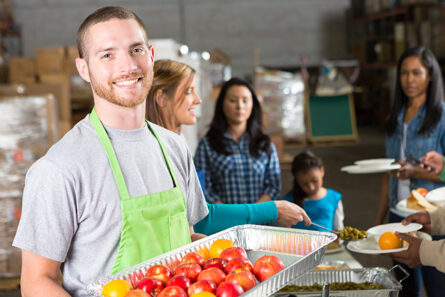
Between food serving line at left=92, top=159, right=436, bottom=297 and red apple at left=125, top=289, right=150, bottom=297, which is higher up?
red apple at left=125, top=289, right=150, bottom=297

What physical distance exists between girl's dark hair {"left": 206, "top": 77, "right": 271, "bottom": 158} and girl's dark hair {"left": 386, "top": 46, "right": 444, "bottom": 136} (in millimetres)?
838

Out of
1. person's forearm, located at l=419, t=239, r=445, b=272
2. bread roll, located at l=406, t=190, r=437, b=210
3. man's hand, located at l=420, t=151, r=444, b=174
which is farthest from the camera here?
man's hand, located at l=420, t=151, r=444, b=174

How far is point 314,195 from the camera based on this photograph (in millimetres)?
Result: 3570

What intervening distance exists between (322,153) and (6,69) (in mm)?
6468

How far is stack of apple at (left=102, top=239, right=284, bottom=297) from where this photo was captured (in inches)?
44.8

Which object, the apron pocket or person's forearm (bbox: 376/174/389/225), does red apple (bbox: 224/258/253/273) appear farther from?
person's forearm (bbox: 376/174/389/225)

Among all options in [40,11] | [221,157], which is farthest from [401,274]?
[40,11]

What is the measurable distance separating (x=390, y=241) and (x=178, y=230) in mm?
1047

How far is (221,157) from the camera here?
11.1ft

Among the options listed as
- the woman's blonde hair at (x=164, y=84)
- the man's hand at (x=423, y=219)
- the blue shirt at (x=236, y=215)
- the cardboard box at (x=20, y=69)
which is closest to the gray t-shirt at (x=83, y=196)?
the blue shirt at (x=236, y=215)

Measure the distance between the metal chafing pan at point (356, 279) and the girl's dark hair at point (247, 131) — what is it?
126cm

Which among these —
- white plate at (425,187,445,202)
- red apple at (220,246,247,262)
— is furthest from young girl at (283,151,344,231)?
red apple at (220,246,247,262)

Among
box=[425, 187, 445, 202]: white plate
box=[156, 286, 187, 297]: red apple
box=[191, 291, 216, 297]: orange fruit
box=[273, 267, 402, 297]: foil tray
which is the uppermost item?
box=[156, 286, 187, 297]: red apple

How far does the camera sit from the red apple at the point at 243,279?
116 centimetres
